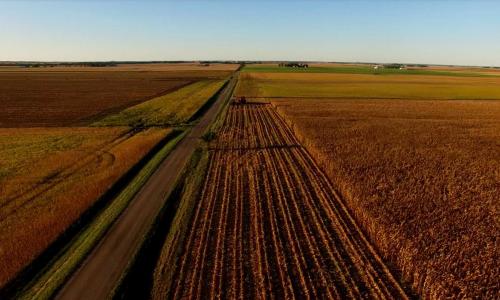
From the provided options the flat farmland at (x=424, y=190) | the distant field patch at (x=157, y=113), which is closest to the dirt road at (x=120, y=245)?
the flat farmland at (x=424, y=190)

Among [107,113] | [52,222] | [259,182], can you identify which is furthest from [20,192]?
[107,113]

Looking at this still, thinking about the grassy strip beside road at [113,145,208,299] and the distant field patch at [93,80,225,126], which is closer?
the grassy strip beside road at [113,145,208,299]

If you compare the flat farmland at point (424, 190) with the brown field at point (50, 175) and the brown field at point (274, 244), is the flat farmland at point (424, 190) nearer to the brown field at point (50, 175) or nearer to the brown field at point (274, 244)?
the brown field at point (274, 244)

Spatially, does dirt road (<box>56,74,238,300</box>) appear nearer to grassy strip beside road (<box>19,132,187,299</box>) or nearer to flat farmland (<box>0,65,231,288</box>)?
grassy strip beside road (<box>19,132,187,299</box>)

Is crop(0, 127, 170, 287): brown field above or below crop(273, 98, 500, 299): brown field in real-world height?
below

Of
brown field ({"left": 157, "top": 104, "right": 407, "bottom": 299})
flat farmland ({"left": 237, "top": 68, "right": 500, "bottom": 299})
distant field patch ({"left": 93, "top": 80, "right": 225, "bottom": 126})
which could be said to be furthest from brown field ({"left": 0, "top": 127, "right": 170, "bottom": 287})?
flat farmland ({"left": 237, "top": 68, "right": 500, "bottom": 299})

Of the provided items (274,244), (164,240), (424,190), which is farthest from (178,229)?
(424,190)

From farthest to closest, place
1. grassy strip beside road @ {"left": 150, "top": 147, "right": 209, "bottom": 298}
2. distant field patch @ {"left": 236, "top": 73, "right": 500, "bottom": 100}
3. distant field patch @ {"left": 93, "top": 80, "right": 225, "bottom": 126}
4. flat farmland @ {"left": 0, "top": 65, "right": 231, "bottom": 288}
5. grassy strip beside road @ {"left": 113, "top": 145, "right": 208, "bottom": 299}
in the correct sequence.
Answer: distant field patch @ {"left": 236, "top": 73, "right": 500, "bottom": 100} < distant field patch @ {"left": 93, "top": 80, "right": 225, "bottom": 126} < flat farmland @ {"left": 0, "top": 65, "right": 231, "bottom": 288} < grassy strip beside road @ {"left": 150, "top": 147, "right": 209, "bottom": 298} < grassy strip beside road @ {"left": 113, "top": 145, "right": 208, "bottom": 299}
